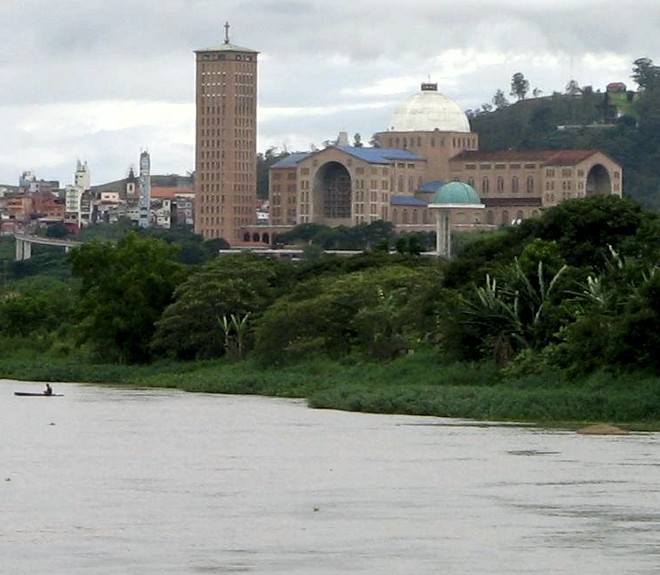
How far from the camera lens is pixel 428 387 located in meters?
64.6

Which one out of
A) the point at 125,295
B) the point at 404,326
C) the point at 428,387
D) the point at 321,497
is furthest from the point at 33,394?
the point at 321,497

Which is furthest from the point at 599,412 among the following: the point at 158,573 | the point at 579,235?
the point at 158,573

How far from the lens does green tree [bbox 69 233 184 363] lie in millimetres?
88312

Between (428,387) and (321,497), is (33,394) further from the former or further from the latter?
(321,497)

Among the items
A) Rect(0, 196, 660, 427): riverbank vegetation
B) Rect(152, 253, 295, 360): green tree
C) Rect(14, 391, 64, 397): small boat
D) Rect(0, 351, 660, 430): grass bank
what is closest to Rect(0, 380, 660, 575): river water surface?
Rect(0, 351, 660, 430): grass bank

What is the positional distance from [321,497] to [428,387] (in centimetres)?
2502

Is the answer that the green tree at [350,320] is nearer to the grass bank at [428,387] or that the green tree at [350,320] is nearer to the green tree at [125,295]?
the grass bank at [428,387]

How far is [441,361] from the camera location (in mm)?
68688

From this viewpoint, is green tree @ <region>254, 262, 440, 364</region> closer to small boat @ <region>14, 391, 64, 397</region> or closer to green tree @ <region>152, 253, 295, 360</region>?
green tree @ <region>152, 253, 295, 360</region>

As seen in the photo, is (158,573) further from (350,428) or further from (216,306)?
(216,306)

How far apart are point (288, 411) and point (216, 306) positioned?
22236mm

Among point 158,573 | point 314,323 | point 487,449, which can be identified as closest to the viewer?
point 158,573

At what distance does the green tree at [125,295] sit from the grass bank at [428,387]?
265 centimetres

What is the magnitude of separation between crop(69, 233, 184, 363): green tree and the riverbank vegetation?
76 millimetres
